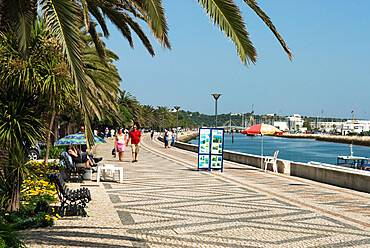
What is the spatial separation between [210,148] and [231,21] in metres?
13.4

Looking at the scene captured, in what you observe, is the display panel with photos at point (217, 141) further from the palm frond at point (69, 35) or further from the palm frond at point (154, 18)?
the palm frond at point (69, 35)

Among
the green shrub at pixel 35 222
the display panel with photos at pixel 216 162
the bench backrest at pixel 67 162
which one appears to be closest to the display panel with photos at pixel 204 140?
the display panel with photos at pixel 216 162

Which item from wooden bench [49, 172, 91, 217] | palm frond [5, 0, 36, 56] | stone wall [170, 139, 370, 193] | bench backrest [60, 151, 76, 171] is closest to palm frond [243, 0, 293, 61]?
palm frond [5, 0, 36, 56]

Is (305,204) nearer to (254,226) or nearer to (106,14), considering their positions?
(254,226)

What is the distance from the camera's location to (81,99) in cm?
482

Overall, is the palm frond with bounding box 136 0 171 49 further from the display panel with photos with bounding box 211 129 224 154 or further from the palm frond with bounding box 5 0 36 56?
the display panel with photos with bounding box 211 129 224 154

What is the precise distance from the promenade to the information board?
4219mm

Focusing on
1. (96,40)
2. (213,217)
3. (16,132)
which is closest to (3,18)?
(16,132)

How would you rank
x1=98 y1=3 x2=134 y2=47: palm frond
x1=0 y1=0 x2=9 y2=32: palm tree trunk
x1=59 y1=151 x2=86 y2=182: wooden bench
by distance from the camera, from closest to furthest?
1. x1=0 y1=0 x2=9 y2=32: palm tree trunk
2. x1=98 y1=3 x2=134 y2=47: palm frond
3. x1=59 y1=151 x2=86 y2=182: wooden bench

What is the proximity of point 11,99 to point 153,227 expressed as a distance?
329 centimetres

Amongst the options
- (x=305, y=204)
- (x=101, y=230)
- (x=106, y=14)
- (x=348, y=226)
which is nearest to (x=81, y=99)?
(x=101, y=230)

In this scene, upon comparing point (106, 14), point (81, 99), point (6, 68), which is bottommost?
point (81, 99)

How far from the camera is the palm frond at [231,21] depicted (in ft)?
17.0

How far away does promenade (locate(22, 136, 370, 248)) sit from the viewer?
6.62 meters
